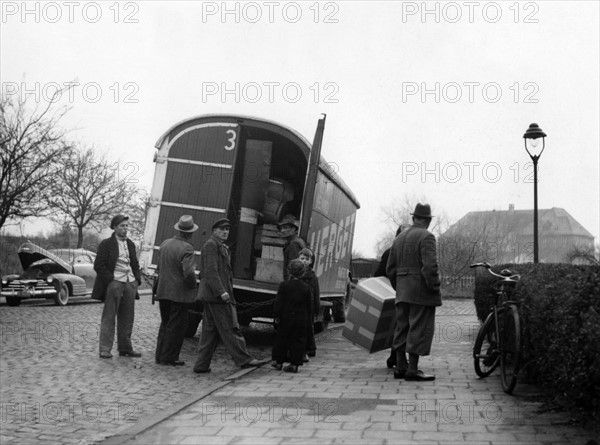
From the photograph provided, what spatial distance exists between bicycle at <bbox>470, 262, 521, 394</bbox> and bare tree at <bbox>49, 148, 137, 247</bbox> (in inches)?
1393

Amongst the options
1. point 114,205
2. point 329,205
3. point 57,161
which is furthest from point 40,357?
point 114,205

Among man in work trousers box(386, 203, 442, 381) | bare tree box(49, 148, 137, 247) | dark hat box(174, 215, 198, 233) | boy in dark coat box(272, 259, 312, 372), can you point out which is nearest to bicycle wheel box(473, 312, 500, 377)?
man in work trousers box(386, 203, 442, 381)

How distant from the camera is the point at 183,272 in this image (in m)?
9.44

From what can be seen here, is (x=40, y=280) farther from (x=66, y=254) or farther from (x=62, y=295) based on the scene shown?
(x=66, y=254)

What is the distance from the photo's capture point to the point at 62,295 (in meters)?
21.8

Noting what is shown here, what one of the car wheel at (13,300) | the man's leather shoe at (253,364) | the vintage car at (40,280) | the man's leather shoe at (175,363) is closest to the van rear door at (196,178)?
the man's leather shoe at (175,363)

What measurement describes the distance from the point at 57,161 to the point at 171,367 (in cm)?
1425

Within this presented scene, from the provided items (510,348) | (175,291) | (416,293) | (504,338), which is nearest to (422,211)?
(416,293)

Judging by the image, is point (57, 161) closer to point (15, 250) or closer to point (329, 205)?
point (15, 250)

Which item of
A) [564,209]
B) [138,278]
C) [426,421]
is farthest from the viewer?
[564,209]

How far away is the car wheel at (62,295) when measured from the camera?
70.9 feet

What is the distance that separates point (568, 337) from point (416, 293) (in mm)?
3063

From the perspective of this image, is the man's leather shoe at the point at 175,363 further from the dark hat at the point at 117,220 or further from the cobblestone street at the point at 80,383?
the dark hat at the point at 117,220

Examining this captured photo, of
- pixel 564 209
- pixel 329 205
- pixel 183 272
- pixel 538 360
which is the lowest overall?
pixel 538 360
